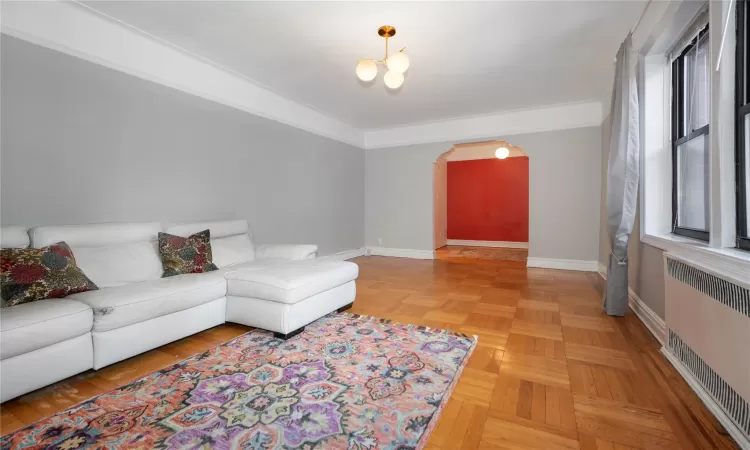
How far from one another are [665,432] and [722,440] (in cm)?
20

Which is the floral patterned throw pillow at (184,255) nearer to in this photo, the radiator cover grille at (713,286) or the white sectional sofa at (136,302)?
the white sectional sofa at (136,302)

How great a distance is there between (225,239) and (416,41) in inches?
105

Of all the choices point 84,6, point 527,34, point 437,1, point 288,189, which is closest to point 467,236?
point 288,189

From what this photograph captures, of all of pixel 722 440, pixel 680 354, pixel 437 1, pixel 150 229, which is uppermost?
pixel 437 1

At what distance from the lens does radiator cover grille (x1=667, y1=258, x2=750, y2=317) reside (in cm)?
129

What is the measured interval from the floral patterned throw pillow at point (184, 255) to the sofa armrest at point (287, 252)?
2.02 ft

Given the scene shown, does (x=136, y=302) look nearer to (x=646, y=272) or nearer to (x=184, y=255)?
(x=184, y=255)

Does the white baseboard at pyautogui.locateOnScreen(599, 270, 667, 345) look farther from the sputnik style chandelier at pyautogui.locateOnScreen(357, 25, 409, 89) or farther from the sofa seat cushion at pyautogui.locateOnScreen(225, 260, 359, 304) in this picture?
the sputnik style chandelier at pyautogui.locateOnScreen(357, 25, 409, 89)

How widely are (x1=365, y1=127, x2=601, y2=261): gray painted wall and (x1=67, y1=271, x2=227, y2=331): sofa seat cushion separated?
14.2 feet

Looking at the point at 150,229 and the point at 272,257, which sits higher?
the point at 150,229

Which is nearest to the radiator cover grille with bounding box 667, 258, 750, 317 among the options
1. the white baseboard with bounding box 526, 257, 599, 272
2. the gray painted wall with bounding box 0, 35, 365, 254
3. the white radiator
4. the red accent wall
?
the white radiator

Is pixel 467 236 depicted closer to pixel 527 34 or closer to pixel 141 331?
pixel 527 34

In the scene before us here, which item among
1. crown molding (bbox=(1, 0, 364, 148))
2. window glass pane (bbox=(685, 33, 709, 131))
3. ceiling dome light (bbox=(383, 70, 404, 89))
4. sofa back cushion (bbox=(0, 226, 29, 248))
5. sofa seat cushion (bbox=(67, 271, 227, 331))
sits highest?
crown molding (bbox=(1, 0, 364, 148))

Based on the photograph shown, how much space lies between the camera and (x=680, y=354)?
1.88m
